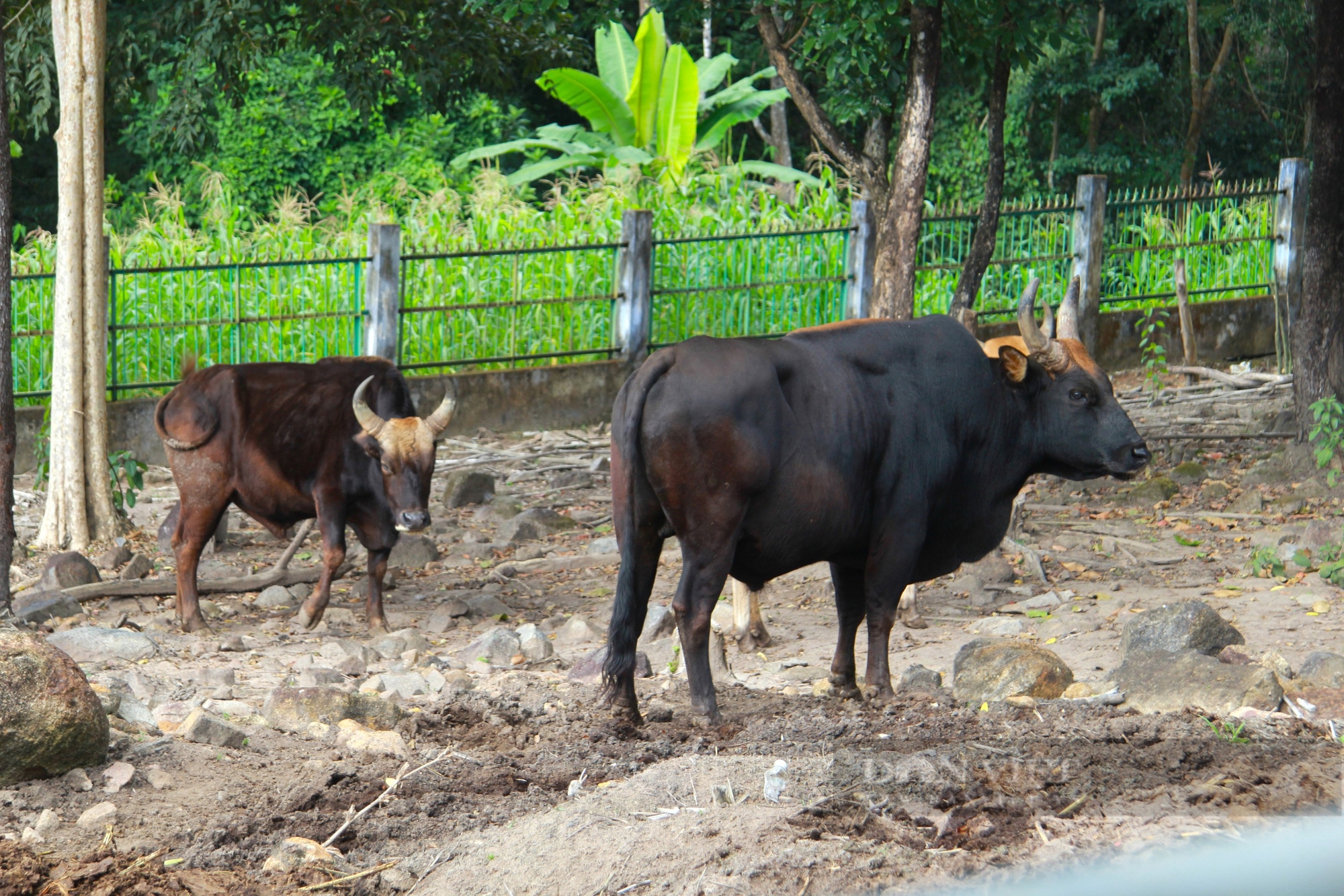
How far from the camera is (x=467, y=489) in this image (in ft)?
33.1

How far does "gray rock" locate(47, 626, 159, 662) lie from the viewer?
6.47m

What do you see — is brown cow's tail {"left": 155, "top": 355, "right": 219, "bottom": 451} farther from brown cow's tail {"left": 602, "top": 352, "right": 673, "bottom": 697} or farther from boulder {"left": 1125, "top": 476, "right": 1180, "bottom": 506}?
boulder {"left": 1125, "top": 476, "right": 1180, "bottom": 506}

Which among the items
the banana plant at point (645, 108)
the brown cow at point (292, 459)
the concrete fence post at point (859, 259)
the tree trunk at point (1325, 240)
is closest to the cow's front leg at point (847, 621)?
the brown cow at point (292, 459)

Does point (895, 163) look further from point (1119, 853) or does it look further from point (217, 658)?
point (1119, 853)

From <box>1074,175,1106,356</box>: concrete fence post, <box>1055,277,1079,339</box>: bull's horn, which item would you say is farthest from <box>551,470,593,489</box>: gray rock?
<box>1074,175,1106,356</box>: concrete fence post

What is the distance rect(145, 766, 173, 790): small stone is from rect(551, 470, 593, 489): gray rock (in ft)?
19.7

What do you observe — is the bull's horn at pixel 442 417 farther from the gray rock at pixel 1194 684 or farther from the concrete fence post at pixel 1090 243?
the concrete fence post at pixel 1090 243

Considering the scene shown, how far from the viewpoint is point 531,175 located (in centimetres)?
1772

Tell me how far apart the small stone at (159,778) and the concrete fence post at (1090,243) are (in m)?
12.2

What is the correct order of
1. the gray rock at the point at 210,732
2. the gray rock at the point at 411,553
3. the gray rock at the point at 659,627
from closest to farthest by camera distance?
the gray rock at the point at 210,732 < the gray rock at the point at 659,627 < the gray rock at the point at 411,553

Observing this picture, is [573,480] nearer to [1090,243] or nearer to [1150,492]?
[1150,492]

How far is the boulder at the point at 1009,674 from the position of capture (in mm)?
5691

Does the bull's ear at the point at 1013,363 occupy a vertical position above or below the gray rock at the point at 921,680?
above

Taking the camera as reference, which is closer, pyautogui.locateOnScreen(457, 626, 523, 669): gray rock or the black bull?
the black bull
